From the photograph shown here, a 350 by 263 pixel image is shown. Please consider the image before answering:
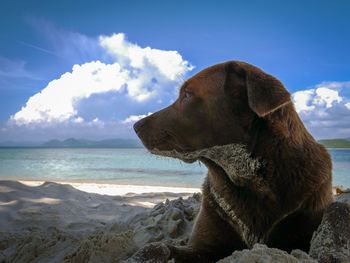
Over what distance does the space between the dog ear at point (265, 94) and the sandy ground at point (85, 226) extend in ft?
2.83

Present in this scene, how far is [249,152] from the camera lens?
2715 mm

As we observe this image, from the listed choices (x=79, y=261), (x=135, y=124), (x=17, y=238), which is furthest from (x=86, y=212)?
(x=135, y=124)

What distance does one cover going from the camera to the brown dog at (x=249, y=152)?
259 cm

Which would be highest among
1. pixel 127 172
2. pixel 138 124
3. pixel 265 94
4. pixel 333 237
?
pixel 265 94

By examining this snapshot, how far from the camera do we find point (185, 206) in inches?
202

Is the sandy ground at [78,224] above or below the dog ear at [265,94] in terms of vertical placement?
below

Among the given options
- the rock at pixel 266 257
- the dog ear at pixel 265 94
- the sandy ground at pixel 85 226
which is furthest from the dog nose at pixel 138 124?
the rock at pixel 266 257

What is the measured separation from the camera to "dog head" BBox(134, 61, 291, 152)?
261 cm

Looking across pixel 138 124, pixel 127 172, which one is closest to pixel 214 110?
pixel 138 124

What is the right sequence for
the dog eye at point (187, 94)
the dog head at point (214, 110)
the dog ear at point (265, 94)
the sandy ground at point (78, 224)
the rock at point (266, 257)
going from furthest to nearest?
the sandy ground at point (78, 224), the dog eye at point (187, 94), the dog head at point (214, 110), the dog ear at point (265, 94), the rock at point (266, 257)

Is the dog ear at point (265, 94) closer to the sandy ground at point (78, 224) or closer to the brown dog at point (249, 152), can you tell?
the brown dog at point (249, 152)

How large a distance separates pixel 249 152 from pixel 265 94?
0.43m

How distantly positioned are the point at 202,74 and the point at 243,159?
0.75 metres

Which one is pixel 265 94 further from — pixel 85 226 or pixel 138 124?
pixel 85 226
